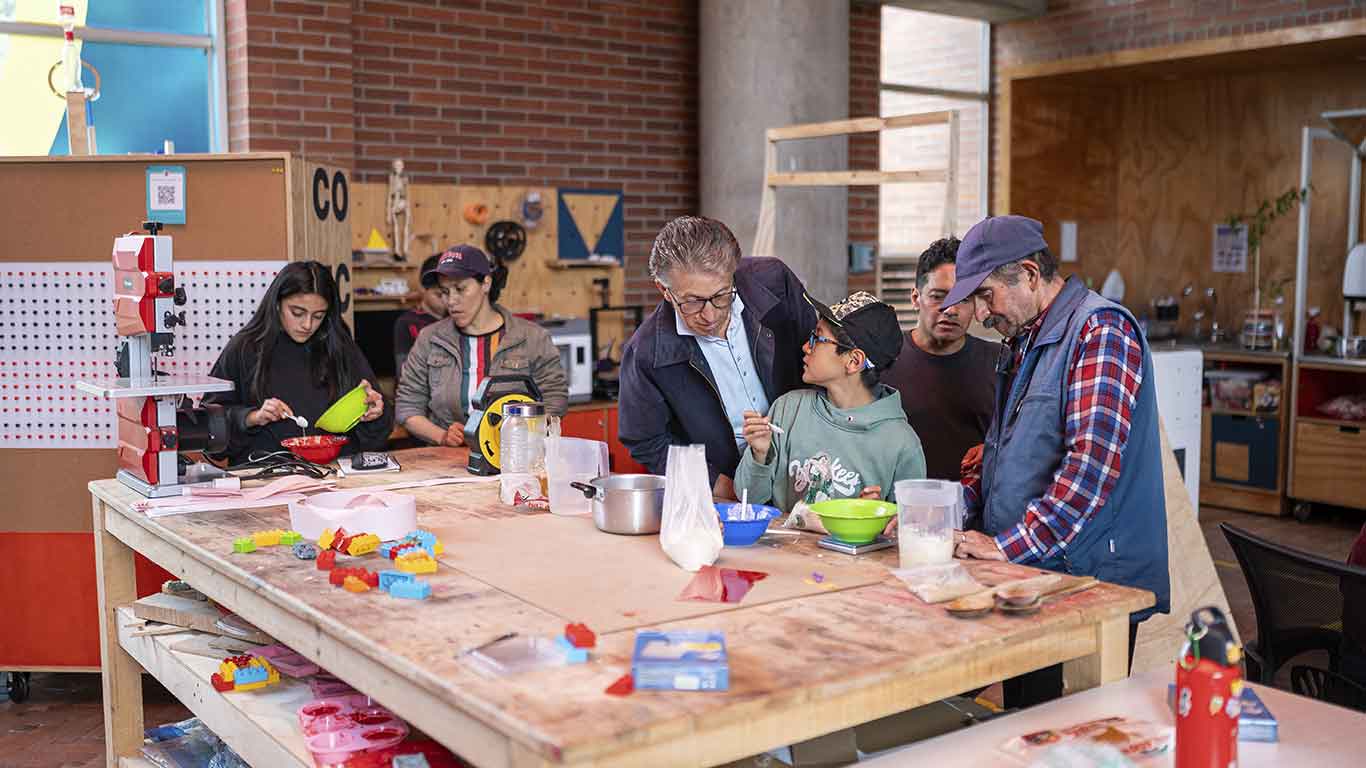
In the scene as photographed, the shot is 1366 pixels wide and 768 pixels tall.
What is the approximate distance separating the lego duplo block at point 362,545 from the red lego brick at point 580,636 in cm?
75

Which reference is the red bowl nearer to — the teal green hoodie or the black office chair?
the teal green hoodie

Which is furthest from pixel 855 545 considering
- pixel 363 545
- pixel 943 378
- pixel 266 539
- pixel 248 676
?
pixel 248 676

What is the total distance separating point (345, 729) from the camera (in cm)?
232

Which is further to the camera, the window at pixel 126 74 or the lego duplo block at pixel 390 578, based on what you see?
the window at pixel 126 74

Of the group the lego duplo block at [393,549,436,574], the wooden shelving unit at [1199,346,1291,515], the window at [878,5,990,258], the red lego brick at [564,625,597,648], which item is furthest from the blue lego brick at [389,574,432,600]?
the window at [878,5,990,258]

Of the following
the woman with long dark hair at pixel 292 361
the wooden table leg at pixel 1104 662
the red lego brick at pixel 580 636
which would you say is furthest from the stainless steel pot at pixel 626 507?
the woman with long dark hair at pixel 292 361

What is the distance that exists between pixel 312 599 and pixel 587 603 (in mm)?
485

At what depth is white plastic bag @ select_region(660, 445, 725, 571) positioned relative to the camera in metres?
2.34

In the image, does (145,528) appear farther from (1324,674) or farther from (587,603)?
(1324,674)

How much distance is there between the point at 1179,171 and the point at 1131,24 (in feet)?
3.79

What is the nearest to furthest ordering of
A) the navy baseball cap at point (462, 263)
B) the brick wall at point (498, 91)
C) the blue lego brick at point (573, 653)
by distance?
the blue lego brick at point (573, 653), the navy baseball cap at point (462, 263), the brick wall at point (498, 91)

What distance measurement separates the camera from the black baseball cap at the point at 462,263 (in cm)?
431

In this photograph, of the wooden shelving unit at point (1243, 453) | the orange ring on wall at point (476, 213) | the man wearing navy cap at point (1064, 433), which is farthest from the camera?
the wooden shelving unit at point (1243, 453)

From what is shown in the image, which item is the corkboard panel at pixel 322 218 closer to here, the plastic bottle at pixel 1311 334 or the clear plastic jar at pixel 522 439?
the clear plastic jar at pixel 522 439
